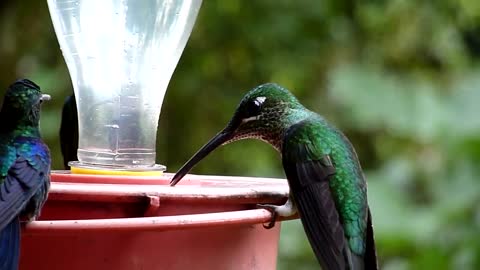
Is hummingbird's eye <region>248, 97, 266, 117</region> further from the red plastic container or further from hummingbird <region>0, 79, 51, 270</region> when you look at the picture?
the red plastic container

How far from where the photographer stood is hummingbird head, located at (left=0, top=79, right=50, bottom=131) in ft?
8.51

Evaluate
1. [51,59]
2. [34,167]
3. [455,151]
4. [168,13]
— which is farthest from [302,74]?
[34,167]

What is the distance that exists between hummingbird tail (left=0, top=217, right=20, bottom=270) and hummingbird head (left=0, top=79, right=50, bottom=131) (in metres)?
0.67

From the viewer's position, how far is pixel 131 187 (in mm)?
2117

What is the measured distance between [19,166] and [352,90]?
13.0 feet

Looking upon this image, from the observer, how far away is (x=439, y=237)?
5520 mm

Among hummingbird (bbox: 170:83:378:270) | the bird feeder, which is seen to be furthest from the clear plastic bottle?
hummingbird (bbox: 170:83:378:270)

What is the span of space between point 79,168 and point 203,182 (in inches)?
13.9

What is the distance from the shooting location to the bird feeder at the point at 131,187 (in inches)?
80.4

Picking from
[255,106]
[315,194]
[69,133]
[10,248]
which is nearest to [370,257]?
[315,194]

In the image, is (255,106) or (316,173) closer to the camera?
(316,173)

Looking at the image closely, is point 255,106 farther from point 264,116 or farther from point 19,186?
point 19,186

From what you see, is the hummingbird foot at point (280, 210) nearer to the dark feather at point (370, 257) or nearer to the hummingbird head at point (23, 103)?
the dark feather at point (370, 257)

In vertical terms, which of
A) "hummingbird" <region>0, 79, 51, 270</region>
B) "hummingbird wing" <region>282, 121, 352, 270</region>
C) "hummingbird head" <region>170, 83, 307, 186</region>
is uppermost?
"hummingbird" <region>0, 79, 51, 270</region>
